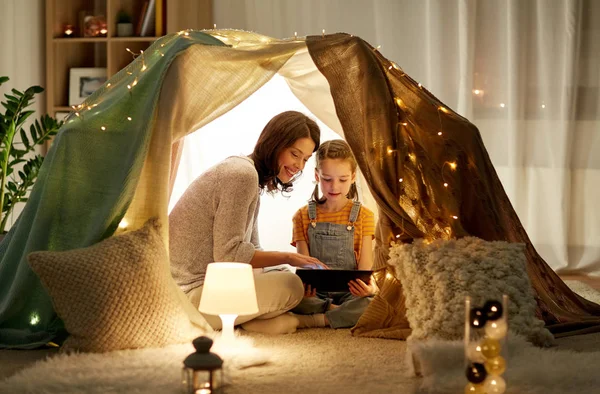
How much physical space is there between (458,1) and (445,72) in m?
0.37

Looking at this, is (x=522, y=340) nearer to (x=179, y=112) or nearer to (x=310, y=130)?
(x=310, y=130)

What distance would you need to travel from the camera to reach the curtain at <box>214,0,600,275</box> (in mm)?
4742

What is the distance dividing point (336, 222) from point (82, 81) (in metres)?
2.05

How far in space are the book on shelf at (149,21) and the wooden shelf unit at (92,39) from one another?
0.05 m

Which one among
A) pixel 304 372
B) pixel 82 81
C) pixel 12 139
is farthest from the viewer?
pixel 82 81

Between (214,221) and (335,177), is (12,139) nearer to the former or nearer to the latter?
(214,221)

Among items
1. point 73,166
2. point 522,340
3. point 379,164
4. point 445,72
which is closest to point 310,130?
point 379,164

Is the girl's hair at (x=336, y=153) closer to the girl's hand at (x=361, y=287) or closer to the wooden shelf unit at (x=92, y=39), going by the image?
the girl's hand at (x=361, y=287)

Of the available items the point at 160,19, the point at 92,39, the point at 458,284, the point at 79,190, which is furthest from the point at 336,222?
the point at 92,39

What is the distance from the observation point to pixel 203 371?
221cm

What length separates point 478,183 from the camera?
10.5ft

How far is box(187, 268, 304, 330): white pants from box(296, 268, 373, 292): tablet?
42 mm

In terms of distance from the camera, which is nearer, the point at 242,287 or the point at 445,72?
the point at 242,287

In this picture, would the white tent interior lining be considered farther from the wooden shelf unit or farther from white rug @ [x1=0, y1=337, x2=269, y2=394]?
white rug @ [x1=0, y1=337, x2=269, y2=394]
